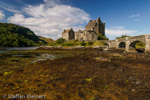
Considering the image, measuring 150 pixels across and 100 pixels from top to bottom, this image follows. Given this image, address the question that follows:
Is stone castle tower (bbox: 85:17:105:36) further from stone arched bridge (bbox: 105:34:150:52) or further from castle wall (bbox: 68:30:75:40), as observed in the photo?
stone arched bridge (bbox: 105:34:150:52)

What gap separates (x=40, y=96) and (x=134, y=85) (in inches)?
220

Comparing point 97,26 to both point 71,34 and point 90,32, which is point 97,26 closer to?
point 90,32

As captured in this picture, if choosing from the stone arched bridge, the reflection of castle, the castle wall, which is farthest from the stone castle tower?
the stone arched bridge

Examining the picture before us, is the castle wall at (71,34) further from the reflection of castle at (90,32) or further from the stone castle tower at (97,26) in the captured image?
the stone castle tower at (97,26)

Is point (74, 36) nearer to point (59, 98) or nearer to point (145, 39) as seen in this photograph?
point (145, 39)

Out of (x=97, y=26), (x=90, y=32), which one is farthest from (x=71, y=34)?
(x=97, y=26)

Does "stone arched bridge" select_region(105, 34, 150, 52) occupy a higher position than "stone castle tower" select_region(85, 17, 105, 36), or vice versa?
"stone castle tower" select_region(85, 17, 105, 36)

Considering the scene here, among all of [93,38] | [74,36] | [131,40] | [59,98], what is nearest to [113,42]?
[131,40]

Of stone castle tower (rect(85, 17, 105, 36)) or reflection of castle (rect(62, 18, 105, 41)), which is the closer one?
reflection of castle (rect(62, 18, 105, 41))

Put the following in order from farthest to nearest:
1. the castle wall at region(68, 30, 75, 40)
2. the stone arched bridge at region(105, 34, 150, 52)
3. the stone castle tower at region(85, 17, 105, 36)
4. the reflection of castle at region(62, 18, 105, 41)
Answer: the castle wall at region(68, 30, 75, 40), the stone castle tower at region(85, 17, 105, 36), the reflection of castle at region(62, 18, 105, 41), the stone arched bridge at region(105, 34, 150, 52)

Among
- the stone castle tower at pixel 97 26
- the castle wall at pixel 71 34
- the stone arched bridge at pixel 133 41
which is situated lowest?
the stone arched bridge at pixel 133 41

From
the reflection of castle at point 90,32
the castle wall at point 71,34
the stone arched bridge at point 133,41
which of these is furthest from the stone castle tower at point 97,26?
the stone arched bridge at point 133,41

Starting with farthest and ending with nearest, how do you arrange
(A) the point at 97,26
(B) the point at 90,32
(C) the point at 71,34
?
(C) the point at 71,34 < (A) the point at 97,26 < (B) the point at 90,32

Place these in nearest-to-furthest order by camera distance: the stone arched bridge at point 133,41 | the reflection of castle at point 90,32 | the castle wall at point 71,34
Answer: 1. the stone arched bridge at point 133,41
2. the reflection of castle at point 90,32
3. the castle wall at point 71,34
